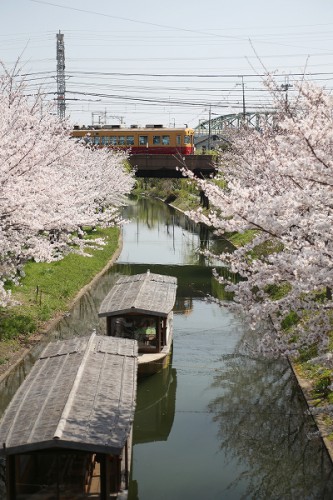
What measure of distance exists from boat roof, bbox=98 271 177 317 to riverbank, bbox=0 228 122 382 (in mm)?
2944

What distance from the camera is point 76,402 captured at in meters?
12.7

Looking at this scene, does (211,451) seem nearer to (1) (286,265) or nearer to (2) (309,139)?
(1) (286,265)

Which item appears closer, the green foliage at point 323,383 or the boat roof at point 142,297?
the green foliage at point 323,383

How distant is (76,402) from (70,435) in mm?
1496

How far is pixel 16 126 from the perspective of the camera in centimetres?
2016

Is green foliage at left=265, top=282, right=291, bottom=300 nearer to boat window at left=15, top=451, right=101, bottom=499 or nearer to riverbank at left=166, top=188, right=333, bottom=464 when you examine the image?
riverbank at left=166, top=188, right=333, bottom=464

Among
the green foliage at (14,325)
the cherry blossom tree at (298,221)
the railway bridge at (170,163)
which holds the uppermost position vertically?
the railway bridge at (170,163)

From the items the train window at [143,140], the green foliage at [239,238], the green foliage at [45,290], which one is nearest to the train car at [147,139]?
the train window at [143,140]

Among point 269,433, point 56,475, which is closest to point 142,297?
point 269,433

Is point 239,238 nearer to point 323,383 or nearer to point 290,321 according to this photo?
point 290,321

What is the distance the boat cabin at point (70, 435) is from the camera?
36.7ft

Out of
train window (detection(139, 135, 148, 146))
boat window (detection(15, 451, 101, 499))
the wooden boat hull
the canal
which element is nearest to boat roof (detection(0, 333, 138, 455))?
boat window (detection(15, 451, 101, 499))

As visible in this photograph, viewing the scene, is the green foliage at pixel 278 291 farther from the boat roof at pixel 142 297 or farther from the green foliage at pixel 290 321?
the boat roof at pixel 142 297

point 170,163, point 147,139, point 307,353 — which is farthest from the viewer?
point 147,139
